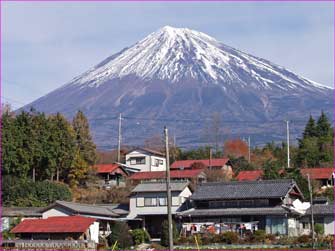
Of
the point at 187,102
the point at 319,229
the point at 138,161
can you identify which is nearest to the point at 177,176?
the point at 138,161

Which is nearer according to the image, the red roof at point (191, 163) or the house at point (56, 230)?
the house at point (56, 230)

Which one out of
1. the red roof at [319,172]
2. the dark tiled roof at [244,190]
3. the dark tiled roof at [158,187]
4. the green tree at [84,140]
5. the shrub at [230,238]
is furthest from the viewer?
the green tree at [84,140]

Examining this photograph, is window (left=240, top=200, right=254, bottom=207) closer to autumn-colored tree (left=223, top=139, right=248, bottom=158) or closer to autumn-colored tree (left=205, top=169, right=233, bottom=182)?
autumn-colored tree (left=205, top=169, right=233, bottom=182)

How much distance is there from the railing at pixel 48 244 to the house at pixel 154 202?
1045cm

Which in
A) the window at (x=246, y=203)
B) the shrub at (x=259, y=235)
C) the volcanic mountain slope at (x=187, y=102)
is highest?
the volcanic mountain slope at (x=187, y=102)

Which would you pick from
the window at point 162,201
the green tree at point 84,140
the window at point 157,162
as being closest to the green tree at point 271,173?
the window at point 162,201

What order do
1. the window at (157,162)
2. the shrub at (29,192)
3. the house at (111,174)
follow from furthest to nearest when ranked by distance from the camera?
the window at (157,162) → the house at (111,174) → the shrub at (29,192)

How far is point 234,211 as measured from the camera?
40.9 metres

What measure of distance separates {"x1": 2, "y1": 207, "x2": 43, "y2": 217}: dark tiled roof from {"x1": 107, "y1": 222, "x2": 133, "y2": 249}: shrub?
224 inches

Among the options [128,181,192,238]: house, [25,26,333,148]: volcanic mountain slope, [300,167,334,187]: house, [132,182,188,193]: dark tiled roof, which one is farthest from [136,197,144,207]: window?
[25,26,333,148]: volcanic mountain slope

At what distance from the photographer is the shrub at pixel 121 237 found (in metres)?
35.9

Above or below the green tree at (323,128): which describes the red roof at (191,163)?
below

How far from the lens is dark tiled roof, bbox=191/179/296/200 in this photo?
135 feet

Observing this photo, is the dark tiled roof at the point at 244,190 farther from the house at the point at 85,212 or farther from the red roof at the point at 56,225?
the red roof at the point at 56,225
